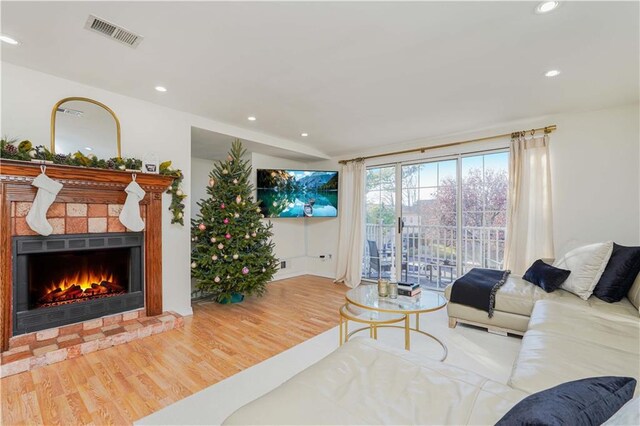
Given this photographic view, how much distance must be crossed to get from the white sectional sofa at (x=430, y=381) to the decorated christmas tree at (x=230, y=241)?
7.92 feet

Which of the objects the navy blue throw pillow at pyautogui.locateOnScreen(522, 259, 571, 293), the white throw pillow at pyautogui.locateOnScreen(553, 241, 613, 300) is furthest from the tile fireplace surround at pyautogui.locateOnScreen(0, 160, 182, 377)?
the white throw pillow at pyautogui.locateOnScreen(553, 241, 613, 300)

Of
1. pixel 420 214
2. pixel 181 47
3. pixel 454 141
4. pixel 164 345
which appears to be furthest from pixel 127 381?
pixel 454 141

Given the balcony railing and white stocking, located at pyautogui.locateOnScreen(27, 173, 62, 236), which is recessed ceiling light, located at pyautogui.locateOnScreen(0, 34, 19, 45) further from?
the balcony railing

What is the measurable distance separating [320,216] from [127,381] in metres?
3.68

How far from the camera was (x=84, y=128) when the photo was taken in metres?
2.65

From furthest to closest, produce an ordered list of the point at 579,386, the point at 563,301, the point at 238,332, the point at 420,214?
the point at 420,214, the point at 238,332, the point at 563,301, the point at 579,386

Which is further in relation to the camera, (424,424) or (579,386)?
(424,424)

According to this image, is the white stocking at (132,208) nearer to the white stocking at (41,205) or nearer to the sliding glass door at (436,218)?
the white stocking at (41,205)

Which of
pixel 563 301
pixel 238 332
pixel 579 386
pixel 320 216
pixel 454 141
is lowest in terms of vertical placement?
pixel 238 332

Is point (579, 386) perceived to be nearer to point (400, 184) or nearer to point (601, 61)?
point (601, 61)

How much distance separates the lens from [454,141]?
409 cm

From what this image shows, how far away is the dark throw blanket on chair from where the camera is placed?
2.72 metres

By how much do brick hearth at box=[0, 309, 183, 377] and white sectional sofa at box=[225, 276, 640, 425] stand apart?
224cm

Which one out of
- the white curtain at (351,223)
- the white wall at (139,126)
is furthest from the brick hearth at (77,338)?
the white curtain at (351,223)
